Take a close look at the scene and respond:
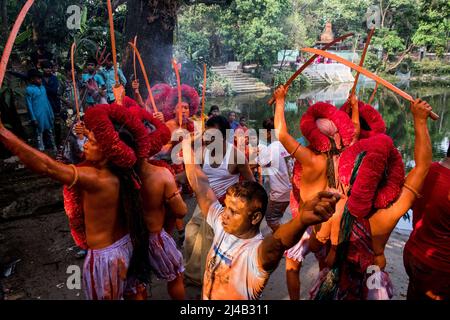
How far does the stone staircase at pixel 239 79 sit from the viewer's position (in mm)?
24891

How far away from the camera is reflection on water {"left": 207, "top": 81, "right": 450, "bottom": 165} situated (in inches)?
522

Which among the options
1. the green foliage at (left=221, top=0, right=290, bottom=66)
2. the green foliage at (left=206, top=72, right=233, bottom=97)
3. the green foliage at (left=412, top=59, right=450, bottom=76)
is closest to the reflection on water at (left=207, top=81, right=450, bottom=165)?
the green foliage at (left=206, top=72, right=233, bottom=97)

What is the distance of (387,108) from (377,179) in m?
21.1

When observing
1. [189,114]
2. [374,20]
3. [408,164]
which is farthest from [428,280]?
[408,164]

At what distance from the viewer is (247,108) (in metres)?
20.0

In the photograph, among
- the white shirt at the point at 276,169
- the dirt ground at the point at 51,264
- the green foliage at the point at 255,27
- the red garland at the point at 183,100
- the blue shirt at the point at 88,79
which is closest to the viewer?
the dirt ground at the point at 51,264

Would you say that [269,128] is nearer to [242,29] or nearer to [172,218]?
[172,218]

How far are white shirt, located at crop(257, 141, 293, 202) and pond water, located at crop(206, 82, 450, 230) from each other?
2.76 meters

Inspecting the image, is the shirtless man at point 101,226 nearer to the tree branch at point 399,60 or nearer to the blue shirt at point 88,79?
the blue shirt at point 88,79

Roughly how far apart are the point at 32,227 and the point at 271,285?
123 inches

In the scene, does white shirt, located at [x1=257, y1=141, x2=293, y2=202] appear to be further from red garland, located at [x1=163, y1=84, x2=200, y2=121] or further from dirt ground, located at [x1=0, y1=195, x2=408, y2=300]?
red garland, located at [x1=163, y1=84, x2=200, y2=121]

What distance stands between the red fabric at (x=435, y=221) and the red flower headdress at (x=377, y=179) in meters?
0.36

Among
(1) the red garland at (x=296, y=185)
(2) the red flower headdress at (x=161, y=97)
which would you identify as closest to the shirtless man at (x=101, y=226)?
(1) the red garland at (x=296, y=185)

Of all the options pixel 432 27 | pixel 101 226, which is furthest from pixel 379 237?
pixel 432 27
